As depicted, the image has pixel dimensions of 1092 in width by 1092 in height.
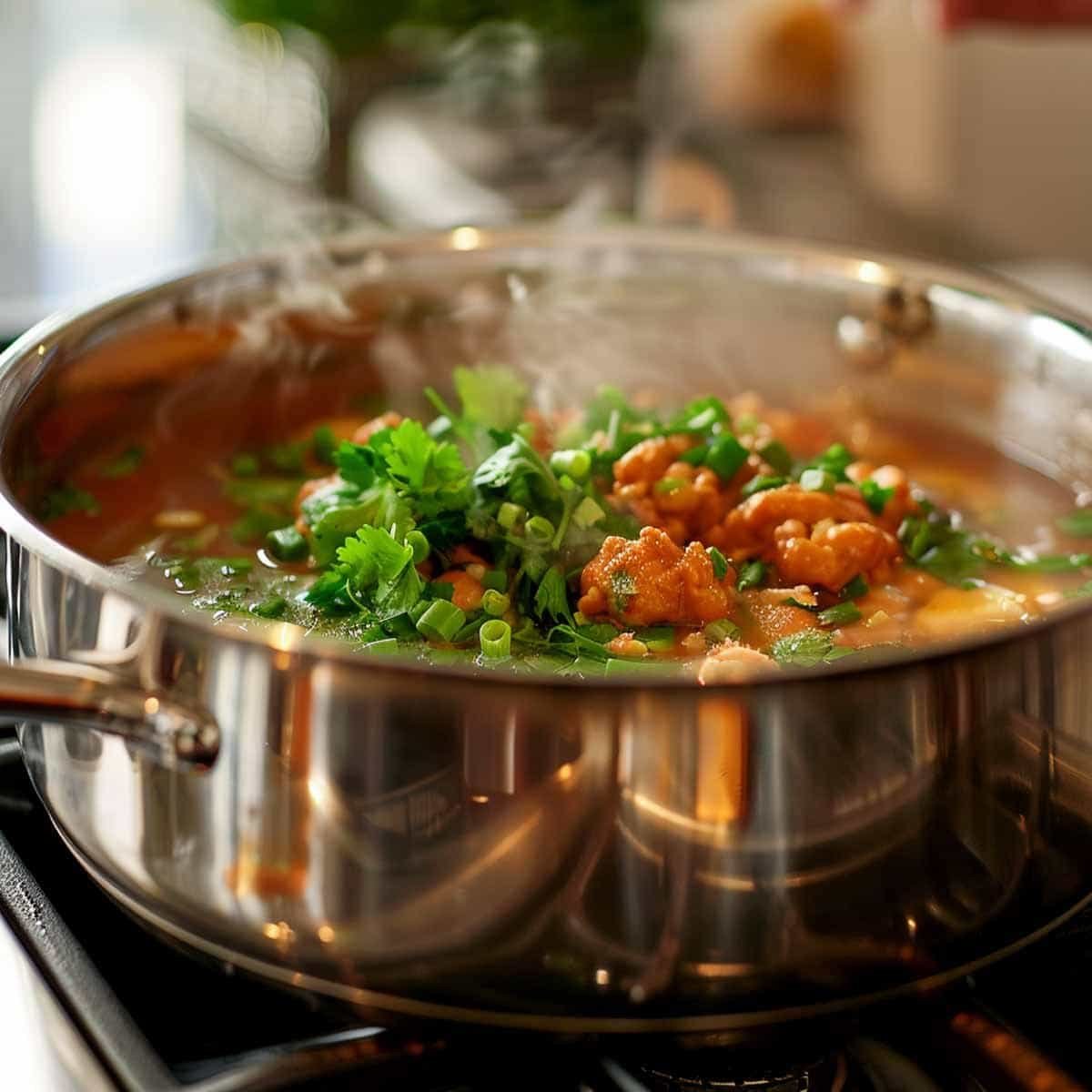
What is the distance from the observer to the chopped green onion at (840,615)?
113 centimetres

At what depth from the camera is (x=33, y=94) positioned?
4910mm

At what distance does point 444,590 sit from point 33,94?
446 cm

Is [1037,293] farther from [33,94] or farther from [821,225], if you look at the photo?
[33,94]

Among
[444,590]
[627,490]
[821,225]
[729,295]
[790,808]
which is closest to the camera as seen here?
[790,808]

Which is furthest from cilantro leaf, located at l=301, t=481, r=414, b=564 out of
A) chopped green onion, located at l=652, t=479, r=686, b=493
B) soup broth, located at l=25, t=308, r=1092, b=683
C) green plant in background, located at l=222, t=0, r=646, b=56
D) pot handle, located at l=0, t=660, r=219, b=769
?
green plant in background, located at l=222, t=0, r=646, b=56

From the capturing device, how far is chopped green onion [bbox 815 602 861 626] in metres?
1.13

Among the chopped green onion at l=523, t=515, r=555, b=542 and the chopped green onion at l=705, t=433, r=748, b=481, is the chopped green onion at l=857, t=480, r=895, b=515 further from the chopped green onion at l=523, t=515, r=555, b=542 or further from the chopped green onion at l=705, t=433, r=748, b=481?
the chopped green onion at l=523, t=515, r=555, b=542

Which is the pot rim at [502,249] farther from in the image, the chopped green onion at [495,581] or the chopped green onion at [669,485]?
the chopped green onion at [669,485]

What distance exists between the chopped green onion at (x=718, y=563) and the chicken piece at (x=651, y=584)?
29mm

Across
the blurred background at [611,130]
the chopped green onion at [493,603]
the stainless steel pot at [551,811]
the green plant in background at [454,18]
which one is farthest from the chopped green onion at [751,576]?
the green plant in background at [454,18]

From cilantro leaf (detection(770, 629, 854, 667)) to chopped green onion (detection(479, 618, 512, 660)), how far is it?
0.19 meters

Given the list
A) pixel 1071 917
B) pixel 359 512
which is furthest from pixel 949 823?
pixel 359 512

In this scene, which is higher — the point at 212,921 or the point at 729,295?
the point at 729,295

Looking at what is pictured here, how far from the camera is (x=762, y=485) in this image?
1.23 metres
